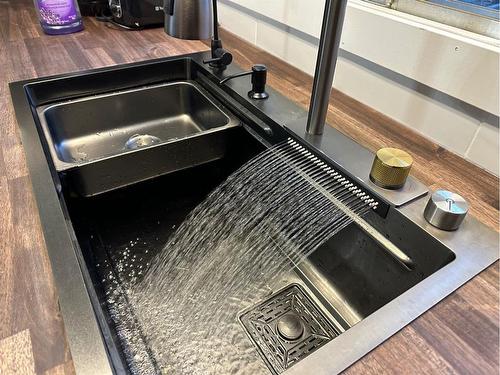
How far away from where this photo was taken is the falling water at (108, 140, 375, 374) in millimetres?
685

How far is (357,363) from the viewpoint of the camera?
0.42 meters

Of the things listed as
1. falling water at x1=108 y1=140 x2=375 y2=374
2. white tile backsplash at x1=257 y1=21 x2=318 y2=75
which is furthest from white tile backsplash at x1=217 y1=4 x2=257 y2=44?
falling water at x1=108 y1=140 x2=375 y2=374

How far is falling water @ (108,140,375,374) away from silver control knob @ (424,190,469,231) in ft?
0.34

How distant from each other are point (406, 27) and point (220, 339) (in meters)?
0.71

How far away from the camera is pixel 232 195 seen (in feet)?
2.83

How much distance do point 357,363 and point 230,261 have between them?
1.49 ft

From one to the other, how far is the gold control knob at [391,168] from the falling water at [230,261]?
0.14 feet

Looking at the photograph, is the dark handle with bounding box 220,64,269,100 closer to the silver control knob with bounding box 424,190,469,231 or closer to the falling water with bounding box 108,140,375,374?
the falling water with bounding box 108,140,375,374

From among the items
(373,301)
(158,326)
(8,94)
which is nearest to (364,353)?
(373,301)

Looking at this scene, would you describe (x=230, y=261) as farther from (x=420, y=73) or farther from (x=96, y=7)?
(x=96, y=7)

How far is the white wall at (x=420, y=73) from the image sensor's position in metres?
0.68

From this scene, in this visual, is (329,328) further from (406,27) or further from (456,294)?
(406,27)

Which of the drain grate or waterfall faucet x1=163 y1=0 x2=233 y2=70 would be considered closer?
the drain grate

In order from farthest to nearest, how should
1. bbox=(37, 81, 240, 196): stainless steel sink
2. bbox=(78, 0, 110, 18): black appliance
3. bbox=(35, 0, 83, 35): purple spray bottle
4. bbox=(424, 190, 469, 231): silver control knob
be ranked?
bbox=(78, 0, 110, 18): black appliance, bbox=(35, 0, 83, 35): purple spray bottle, bbox=(37, 81, 240, 196): stainless steel sink, bbox=(424, 190, 469, 231): silver control knob
